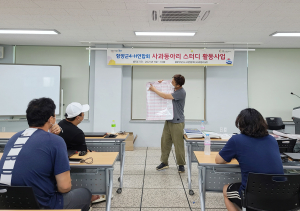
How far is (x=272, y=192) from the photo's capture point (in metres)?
1.34

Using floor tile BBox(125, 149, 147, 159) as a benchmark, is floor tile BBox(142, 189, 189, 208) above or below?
below

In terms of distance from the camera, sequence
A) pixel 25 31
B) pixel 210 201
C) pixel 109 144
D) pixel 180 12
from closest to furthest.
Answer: pixel 210 201 → pixel 109 144 → pixel 180 12 → pixel 25 31

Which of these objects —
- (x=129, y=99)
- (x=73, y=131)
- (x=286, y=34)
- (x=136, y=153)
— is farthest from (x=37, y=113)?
(x=286, y=34)

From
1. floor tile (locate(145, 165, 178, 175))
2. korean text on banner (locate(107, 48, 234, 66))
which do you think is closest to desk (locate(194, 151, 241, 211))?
floor tile (locate(145, 165, 178, 175))

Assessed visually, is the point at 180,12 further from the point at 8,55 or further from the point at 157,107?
the point at 8,55

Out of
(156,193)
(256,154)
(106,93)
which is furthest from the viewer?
(106,93)

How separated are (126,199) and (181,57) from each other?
3.50m

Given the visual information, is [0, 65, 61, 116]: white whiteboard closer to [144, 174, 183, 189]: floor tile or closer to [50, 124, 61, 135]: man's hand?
[144, 174, 183, 189]: floor tile

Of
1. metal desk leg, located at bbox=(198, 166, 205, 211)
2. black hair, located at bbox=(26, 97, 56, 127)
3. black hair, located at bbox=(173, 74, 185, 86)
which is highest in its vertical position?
black hair, located at bbox=(173, 74, 185, 86)

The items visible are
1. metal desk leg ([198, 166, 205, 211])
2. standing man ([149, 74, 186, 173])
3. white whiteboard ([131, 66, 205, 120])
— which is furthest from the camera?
white whiteboard ([131, 66, 205, 120])

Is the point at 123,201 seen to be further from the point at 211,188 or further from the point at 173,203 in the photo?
the point at 211,188

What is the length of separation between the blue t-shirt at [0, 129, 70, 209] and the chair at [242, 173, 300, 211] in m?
1.24

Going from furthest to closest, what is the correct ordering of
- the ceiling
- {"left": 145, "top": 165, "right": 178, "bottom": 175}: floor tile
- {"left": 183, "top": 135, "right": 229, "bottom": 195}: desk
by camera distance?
{"left": 145, "top": 165, "right": 178, "bottom": 175}: floor tile
the ceiling
{"left": 183, "top": 135, "right": 229, "bottom": 195}: desk

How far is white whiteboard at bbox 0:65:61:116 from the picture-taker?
15.6ft
